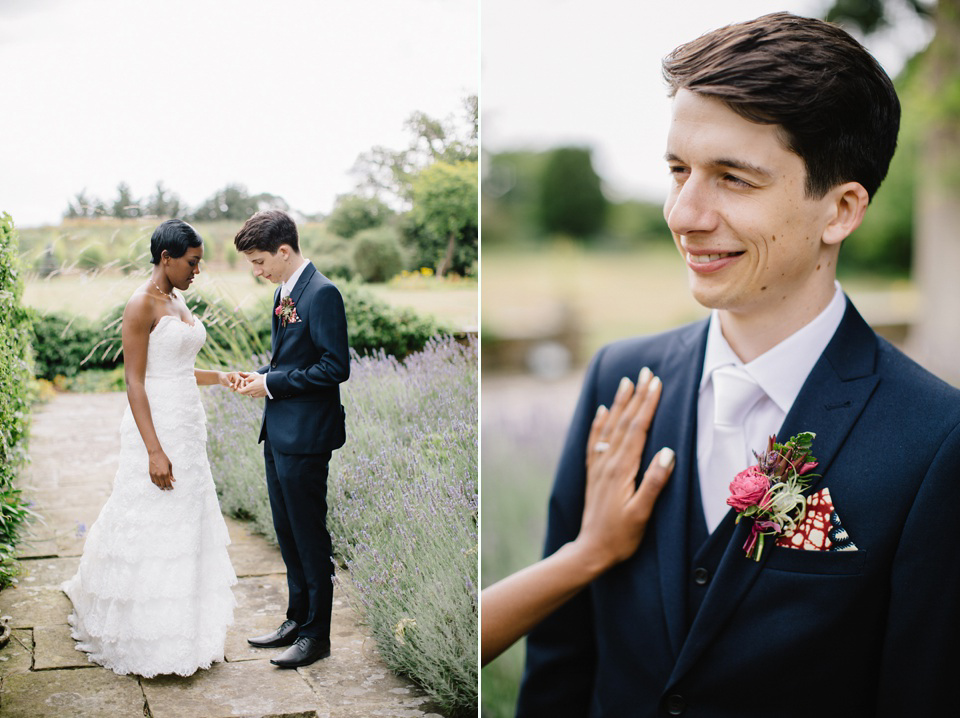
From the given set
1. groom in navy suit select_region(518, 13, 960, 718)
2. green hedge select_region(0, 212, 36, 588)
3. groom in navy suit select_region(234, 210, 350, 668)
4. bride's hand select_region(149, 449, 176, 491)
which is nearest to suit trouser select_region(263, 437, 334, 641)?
groom in navy suit select_region(234, 210, 350, 668)

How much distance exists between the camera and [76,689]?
8.07 feet

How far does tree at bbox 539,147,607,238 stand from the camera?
11.6 ft

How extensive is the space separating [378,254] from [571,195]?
1.27m

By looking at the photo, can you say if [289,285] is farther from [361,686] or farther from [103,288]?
[361,686]

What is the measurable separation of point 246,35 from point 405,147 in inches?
24.7

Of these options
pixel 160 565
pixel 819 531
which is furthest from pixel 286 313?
pixel 819 531

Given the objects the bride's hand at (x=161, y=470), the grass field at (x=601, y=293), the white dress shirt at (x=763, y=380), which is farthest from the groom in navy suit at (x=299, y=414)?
the white dress shirt at (x=763, y=380)

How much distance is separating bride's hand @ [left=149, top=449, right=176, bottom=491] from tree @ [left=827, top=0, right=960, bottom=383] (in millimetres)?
2691

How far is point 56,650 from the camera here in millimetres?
2535

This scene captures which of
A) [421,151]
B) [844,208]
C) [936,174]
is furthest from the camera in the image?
[936,174]

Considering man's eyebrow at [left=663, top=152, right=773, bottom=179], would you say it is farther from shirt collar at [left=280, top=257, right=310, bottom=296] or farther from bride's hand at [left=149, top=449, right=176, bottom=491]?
bride's hand at [left=149, top=449, right=176, bottom=491]

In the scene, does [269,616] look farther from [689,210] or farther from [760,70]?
[760,70]

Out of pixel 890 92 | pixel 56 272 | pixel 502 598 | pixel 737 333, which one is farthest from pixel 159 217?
pixel 890 92

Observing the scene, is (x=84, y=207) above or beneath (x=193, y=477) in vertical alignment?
above
